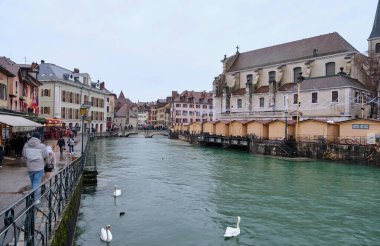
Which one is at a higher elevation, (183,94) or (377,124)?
(183,94)

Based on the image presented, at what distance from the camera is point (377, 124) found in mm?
33469

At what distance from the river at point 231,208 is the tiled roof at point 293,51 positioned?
124ft

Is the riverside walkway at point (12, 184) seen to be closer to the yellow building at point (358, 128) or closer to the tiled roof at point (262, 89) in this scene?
the yellow building at point (358, 128)

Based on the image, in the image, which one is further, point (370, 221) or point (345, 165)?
point (345, 165)

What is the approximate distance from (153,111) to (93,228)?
13361cm

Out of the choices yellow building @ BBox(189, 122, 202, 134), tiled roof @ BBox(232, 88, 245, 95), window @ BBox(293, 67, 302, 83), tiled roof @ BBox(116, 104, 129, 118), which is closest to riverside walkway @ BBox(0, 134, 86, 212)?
window @ BBox(293, 67, 302, 83)

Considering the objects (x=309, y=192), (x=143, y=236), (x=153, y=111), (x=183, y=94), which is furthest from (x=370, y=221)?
(x=153, y=111)

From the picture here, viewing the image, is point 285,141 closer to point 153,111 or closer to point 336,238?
point 336,238

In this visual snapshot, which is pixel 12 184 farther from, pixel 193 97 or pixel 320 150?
pixel 193 97

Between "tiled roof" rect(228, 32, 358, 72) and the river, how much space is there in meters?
37.7

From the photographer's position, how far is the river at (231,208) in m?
11.5

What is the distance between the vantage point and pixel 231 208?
1526 cm

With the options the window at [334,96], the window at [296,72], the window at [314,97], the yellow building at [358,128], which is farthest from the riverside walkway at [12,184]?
the window at [296,72]

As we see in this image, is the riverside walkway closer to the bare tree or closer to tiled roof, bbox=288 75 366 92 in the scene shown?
tiled roof, bbox=288 75 366 92
